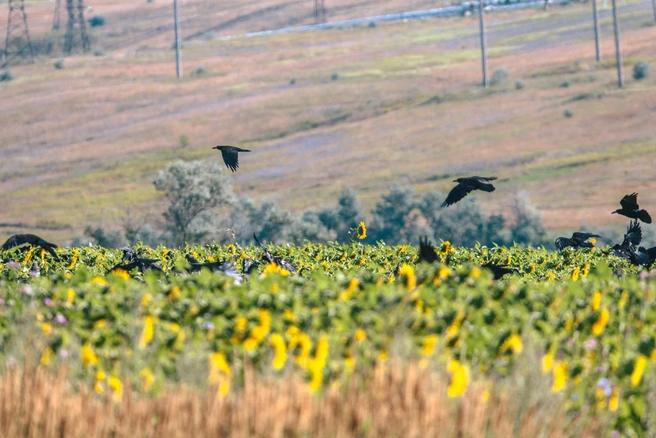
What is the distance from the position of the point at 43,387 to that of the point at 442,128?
260 ft

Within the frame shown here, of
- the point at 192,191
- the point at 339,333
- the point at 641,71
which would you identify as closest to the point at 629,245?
the point at 339,333

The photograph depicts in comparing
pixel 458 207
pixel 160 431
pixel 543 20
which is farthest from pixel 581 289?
pixel 543 20

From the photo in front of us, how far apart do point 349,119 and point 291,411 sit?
276ft

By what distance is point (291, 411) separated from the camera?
191 inches

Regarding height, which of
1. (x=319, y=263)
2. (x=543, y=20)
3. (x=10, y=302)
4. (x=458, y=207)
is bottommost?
(x=458, y=207)

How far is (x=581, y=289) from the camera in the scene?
22.2 ft

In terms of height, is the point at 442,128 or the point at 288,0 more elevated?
the point at 288,0

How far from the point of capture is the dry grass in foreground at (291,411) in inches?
191

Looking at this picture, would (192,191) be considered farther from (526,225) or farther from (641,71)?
(641,71)

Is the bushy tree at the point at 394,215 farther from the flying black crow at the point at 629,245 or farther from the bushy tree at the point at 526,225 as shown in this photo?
the flying black crow at the point at 629,245

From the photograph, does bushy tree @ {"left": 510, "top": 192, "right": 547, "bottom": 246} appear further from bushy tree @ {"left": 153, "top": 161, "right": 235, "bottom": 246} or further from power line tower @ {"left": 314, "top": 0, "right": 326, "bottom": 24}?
power line tower @ {"left": 314, "top": 0, "right": 326, "bottom": 24}

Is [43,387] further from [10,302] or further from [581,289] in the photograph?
[581,289]

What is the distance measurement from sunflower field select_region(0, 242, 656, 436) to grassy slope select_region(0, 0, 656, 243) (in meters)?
56.9

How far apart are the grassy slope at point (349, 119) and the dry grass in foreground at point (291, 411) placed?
58.0 m
